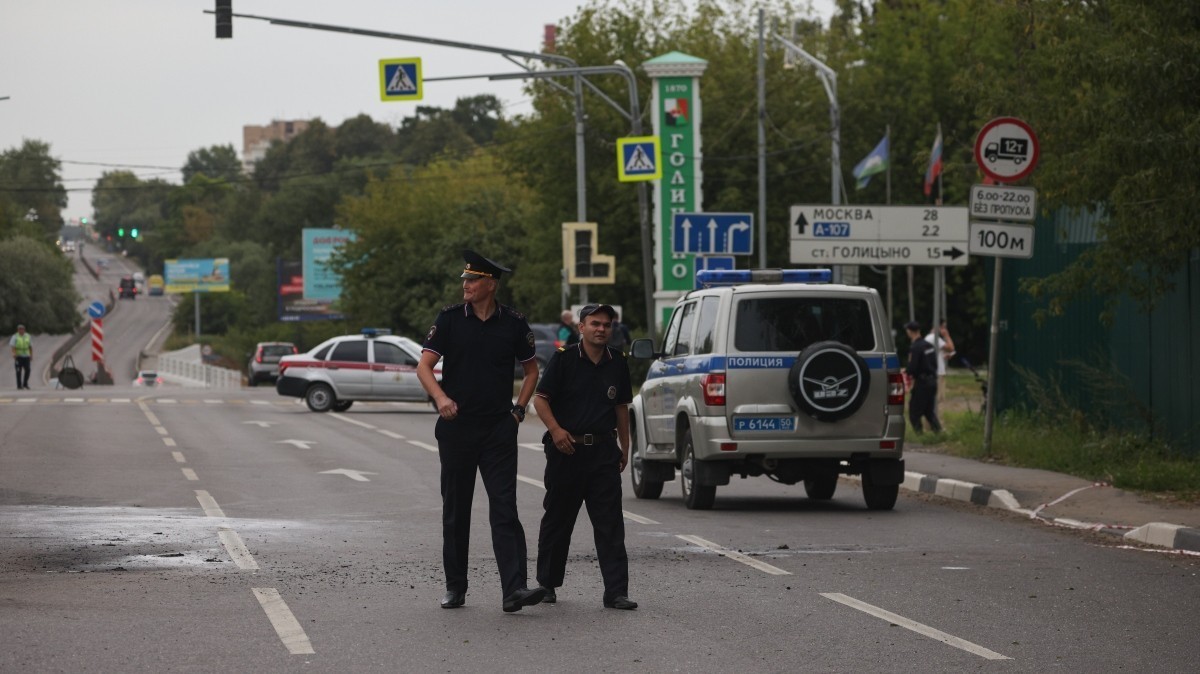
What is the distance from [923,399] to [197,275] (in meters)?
109

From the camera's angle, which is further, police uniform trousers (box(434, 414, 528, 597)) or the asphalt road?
police uniform trousers (box(434, 414, 528, 597))

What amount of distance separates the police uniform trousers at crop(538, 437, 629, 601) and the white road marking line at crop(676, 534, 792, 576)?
74.7 inches

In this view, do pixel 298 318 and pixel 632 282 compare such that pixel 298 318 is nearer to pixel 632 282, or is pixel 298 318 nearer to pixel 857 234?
pixel 632 282

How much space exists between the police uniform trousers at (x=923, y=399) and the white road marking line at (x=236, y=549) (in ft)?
42.1

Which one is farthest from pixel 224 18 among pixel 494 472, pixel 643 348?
pixel 494 472

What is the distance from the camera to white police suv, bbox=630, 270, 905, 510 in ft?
51.0

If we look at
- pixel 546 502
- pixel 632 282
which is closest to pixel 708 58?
pixel 632 282

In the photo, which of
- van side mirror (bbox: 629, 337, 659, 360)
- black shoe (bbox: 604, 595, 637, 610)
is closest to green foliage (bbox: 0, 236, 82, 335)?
van side mirror (bbox: 629, 337, 659, 360)

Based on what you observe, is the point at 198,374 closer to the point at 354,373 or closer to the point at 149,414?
the point at 354,373

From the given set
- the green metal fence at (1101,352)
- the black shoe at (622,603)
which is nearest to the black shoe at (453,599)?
the black shoe at (622,603)

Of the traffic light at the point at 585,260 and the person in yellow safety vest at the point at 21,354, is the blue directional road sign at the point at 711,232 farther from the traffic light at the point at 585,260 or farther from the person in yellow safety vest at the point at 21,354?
the person in yellow safety vest at the point at 21,354

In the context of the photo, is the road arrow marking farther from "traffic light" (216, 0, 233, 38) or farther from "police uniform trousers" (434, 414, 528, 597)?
"traffic light" (216, 0, 233, 38)

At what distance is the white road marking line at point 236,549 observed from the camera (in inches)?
467

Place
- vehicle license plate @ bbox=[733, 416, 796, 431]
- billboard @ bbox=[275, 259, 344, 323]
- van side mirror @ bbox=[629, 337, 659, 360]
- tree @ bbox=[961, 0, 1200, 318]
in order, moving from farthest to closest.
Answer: billboard @ bbox=[275, 259, 344, 323] < vehicle license plate @ bbox=[733, 416, 796, 431] < tree @ bbox=[961, 0, 1200, 318] < van side mirror @ bbox=[629, 337, 659, 360]
